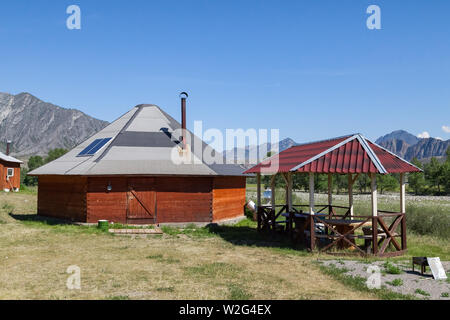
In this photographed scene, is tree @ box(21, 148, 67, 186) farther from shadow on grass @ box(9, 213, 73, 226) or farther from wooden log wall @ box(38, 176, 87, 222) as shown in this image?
wooden log wall @ box(38, 176, 87, 222)

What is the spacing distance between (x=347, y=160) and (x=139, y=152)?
11.1 meters

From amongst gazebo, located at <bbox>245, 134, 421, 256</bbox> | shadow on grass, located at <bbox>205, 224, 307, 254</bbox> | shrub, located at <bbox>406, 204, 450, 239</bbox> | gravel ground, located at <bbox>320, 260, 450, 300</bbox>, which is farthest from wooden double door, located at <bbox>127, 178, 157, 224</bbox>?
shrub, located at <bbox>406, 204, 450, 239</bbox>

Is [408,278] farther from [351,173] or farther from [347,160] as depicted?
[347,160]

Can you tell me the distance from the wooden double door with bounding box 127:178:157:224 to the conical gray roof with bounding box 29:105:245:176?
26.9 inches

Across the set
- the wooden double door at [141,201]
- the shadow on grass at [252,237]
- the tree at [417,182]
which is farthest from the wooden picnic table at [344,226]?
the tree at [417,182]

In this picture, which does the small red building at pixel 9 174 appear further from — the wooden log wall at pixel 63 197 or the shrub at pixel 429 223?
the shrub at pixel 429 223

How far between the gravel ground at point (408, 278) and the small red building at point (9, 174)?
41550mm

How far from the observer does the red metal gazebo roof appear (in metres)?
13.1

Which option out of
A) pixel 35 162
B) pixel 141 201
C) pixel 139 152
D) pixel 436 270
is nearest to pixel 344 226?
pixel 436 270

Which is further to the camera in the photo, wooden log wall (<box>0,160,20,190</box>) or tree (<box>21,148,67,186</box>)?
tree (<box>21,148,67,186</box>)

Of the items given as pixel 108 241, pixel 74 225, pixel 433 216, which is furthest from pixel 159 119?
pixel 433 216
